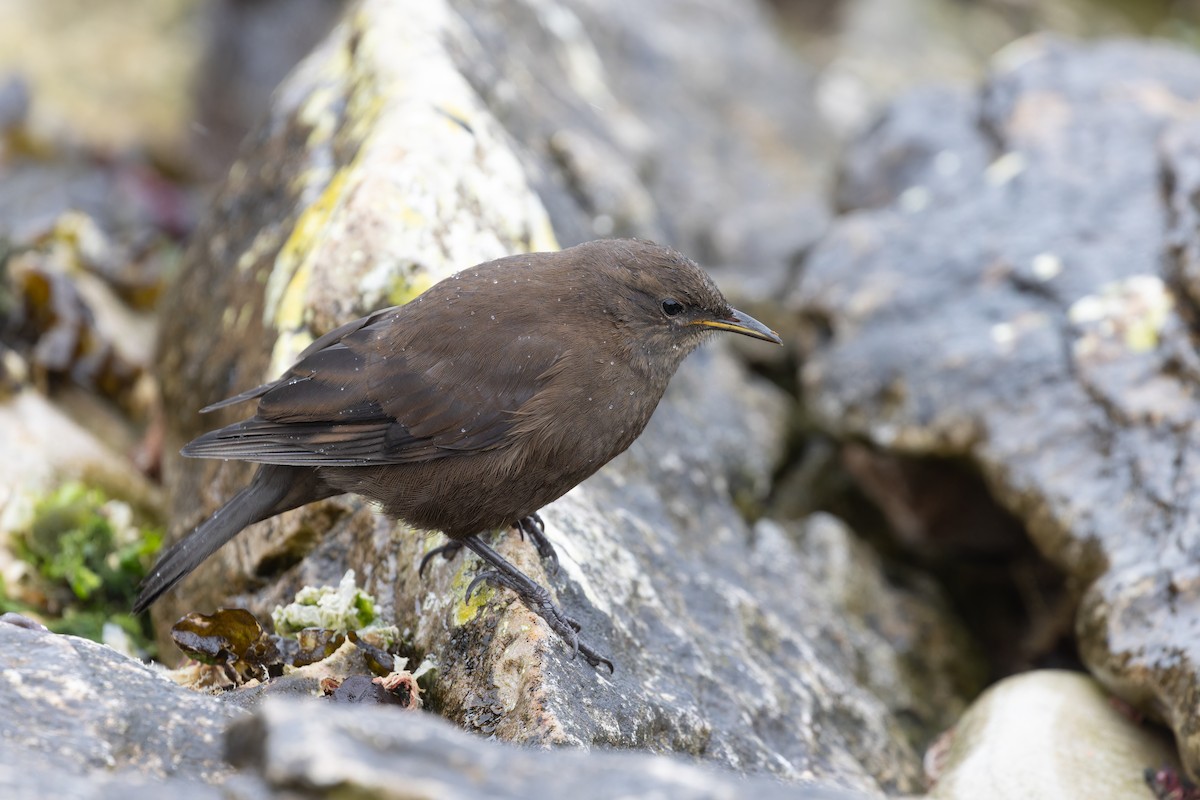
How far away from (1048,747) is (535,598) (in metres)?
2.12

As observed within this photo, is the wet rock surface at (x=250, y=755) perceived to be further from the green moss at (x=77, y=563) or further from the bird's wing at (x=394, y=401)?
the green moss at (x=77, y=563)

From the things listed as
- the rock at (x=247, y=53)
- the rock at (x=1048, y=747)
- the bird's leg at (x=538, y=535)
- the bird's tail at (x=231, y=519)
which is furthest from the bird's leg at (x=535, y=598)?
the rock at (x=247, y=53)

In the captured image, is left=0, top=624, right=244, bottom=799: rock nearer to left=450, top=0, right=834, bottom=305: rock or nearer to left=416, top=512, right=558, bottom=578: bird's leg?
left=416, top=512, right=558, bottom=578: bird's leg

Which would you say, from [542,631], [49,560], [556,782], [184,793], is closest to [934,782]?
[542,631]

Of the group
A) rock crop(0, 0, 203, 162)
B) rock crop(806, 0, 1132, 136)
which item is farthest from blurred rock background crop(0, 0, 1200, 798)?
rock crop(806, 0, 1132, 136)

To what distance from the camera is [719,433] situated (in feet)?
20.4

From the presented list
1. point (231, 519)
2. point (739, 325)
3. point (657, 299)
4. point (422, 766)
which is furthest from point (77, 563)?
point (422, 766)

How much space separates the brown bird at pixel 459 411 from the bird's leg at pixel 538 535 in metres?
0.01

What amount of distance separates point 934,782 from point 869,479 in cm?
230

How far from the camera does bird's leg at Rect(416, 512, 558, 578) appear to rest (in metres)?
4.29

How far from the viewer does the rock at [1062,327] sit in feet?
16.1

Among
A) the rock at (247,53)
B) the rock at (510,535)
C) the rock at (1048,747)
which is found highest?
the rock at (247,53)

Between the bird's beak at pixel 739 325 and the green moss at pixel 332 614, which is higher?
the bird's beak at pixel 739 325

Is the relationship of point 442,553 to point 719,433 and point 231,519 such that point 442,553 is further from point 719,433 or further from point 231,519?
point 719,433
